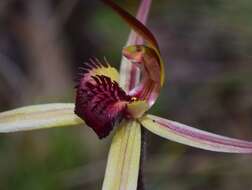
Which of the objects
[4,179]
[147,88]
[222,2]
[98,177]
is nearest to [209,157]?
[98,177]

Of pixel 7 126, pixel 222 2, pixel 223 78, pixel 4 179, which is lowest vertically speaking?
pixel 4 179

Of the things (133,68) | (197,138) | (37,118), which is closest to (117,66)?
(133,68)

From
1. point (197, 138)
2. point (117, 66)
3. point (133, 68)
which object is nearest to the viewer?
point (197, 138)

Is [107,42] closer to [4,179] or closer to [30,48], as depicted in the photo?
[30,48]

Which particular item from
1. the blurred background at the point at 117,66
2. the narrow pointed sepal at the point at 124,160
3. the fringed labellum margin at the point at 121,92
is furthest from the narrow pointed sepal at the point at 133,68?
the blurred background at the point at 117,66

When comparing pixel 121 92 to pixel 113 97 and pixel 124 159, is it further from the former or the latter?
pixel 124 159

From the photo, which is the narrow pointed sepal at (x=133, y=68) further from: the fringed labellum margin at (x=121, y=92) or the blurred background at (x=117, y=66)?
the blurred background at (x=117, y=66)

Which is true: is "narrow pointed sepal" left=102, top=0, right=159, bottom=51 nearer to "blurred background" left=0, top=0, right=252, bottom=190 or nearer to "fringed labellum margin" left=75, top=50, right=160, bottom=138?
"fringed labellum margin" left=75, top=50, right=160, bottom=138
